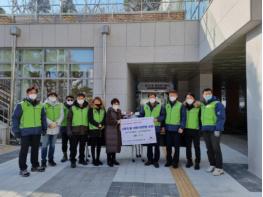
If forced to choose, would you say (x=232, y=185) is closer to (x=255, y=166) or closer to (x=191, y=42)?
(x=255, y=166)

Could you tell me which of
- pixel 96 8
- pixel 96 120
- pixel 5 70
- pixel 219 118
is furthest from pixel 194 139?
pixel 5 70

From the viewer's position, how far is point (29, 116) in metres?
6.53

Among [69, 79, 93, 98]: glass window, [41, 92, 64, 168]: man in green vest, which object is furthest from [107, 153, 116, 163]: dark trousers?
[69, 79, 93, 98]: glass window

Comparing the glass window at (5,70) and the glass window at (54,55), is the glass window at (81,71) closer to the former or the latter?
the glass window at (54,55)

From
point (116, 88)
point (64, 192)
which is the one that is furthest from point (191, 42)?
point (64, 192)

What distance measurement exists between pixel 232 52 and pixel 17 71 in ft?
27.8

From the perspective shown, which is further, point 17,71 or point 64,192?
point 17,71

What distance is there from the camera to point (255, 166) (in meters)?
6.66

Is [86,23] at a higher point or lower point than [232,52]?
higher

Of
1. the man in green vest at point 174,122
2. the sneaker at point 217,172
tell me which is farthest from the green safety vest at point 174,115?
the sneaker at point 217,172

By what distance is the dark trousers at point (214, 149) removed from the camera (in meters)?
6.80

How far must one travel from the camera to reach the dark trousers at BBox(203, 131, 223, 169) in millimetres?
6797

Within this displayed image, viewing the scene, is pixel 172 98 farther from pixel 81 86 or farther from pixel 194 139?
pixel 81 86

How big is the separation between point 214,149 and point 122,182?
2155mm
